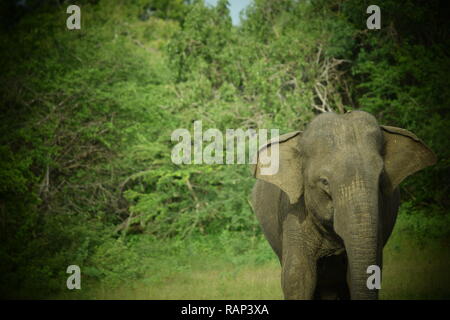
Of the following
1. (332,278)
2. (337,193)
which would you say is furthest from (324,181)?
(332,278)

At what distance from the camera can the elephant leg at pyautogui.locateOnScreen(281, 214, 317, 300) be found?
544 cm

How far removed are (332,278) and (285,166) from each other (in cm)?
150

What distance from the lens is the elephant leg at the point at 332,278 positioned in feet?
18.9

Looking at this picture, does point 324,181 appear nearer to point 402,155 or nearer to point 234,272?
point 402,155

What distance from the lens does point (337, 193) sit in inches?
185

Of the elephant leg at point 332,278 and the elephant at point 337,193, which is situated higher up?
the elephant at point 337,193

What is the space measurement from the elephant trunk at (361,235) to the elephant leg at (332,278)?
103 centimetres

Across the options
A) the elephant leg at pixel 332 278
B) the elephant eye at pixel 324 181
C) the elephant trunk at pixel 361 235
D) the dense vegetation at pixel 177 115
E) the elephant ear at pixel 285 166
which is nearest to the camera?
the elephant trunk at pixel 361 235

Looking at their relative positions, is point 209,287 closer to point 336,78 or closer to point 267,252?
point 267,252

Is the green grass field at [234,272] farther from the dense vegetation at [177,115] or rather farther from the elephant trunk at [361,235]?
the elephant trunk at [361,235]


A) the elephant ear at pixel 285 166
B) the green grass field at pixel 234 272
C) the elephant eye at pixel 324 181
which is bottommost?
the green grass field at pixel 234 272

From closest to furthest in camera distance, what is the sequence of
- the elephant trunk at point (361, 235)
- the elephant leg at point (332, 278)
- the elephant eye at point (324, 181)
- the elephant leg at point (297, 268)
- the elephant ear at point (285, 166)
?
the elephant trunk at point (361, 235), the elephant eye at point (324, 181), the elephant ear at point (285, 166), the elephant leg at point (297, 268), the elephant leg at point (332, 278)

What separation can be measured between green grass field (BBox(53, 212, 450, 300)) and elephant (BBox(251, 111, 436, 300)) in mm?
2867

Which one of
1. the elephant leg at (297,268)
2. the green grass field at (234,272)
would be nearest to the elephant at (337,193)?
the elephant leg at (297,268)
